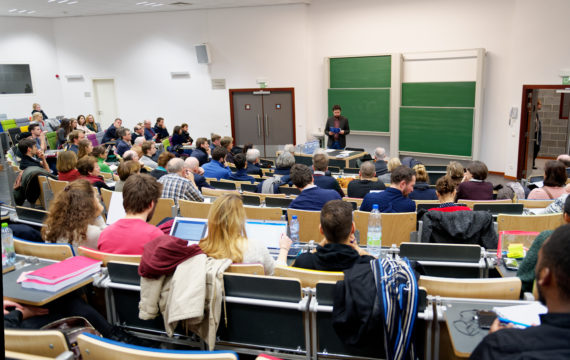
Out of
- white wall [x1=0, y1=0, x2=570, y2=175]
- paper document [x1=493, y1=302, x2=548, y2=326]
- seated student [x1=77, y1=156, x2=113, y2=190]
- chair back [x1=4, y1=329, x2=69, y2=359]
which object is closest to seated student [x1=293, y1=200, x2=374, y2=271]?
paper document [x1=493, y1=302, x2=548, y2=326]

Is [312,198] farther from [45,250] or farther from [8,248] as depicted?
[8,248]

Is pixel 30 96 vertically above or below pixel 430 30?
below

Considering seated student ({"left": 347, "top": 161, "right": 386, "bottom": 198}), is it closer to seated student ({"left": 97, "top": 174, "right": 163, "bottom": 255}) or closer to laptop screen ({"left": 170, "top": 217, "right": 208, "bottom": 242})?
laptop screen ({"left": 170, "top": 217, "right": 208, "bottom": 242})

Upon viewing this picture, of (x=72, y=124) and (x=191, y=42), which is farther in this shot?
(x=191, y=42)

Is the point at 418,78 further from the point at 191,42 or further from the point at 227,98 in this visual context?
the point at 191,42

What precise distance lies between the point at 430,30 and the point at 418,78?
1.19 meters

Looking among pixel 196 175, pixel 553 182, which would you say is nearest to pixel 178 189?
pixel 196 175

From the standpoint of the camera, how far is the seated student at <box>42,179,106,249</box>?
3.65 meters

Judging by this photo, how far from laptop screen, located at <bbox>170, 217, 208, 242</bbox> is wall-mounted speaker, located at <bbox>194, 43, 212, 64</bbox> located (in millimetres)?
11195

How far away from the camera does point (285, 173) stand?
724 centimetres

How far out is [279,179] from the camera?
6.51 metres

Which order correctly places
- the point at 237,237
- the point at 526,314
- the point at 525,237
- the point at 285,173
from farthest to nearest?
the point at 285,173 < the point at 525,237 < the point at 237,237 < the point at 526,314

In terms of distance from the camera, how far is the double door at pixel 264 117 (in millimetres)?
14062

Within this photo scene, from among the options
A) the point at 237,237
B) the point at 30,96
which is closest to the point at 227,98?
the point at 30,96
